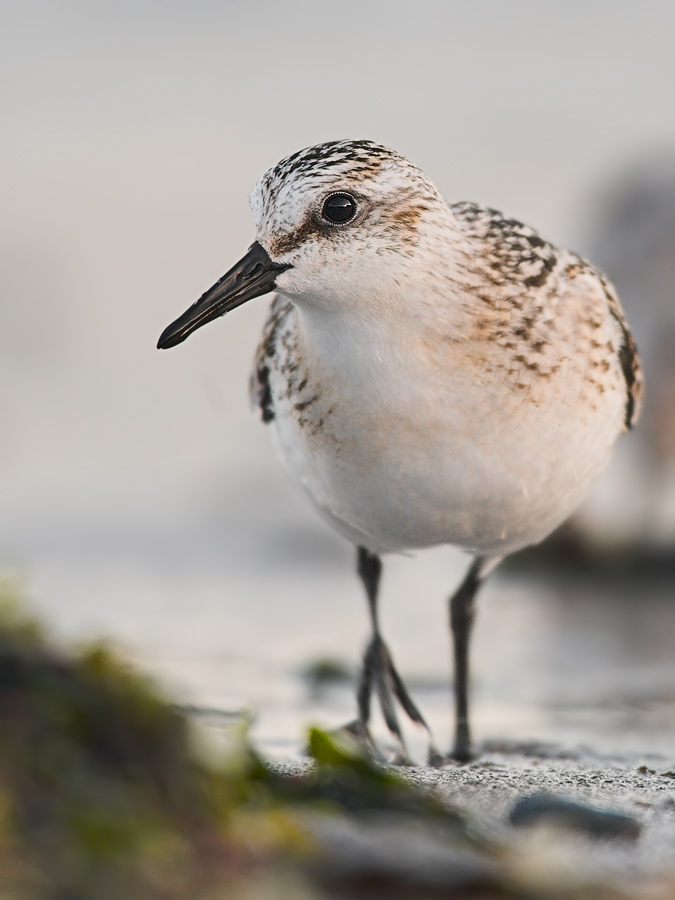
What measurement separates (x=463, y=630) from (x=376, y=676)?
0.49m

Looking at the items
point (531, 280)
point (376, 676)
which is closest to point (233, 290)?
point (531, 280)

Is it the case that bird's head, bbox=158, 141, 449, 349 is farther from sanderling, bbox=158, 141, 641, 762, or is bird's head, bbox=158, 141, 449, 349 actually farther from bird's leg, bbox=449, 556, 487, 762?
bird's leg, bbox=449, 556, 487, 762

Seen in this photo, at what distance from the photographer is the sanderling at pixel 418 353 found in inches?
152

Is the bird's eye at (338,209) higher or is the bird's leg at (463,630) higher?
the bird's eye at (338,209)

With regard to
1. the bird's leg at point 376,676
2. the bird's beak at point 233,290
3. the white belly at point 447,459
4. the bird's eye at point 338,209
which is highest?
the bird's eye at point 338,209

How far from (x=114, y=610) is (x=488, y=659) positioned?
217 cm

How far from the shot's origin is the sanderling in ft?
12.7

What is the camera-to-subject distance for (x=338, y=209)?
3855mm

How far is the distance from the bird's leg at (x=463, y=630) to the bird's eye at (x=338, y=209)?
192 centimetres

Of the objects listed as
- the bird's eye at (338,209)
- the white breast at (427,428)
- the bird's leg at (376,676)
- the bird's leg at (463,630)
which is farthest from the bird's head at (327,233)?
the bird's leg at (463,630)

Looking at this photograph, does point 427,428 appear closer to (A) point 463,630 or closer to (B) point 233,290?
(B) point 233,290

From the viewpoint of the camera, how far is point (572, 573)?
8.73 metres

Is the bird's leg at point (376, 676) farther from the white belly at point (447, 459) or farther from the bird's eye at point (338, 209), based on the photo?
the bird's eye at point (338, 209)

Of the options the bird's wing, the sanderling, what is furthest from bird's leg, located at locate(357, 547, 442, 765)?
the bird's wing
